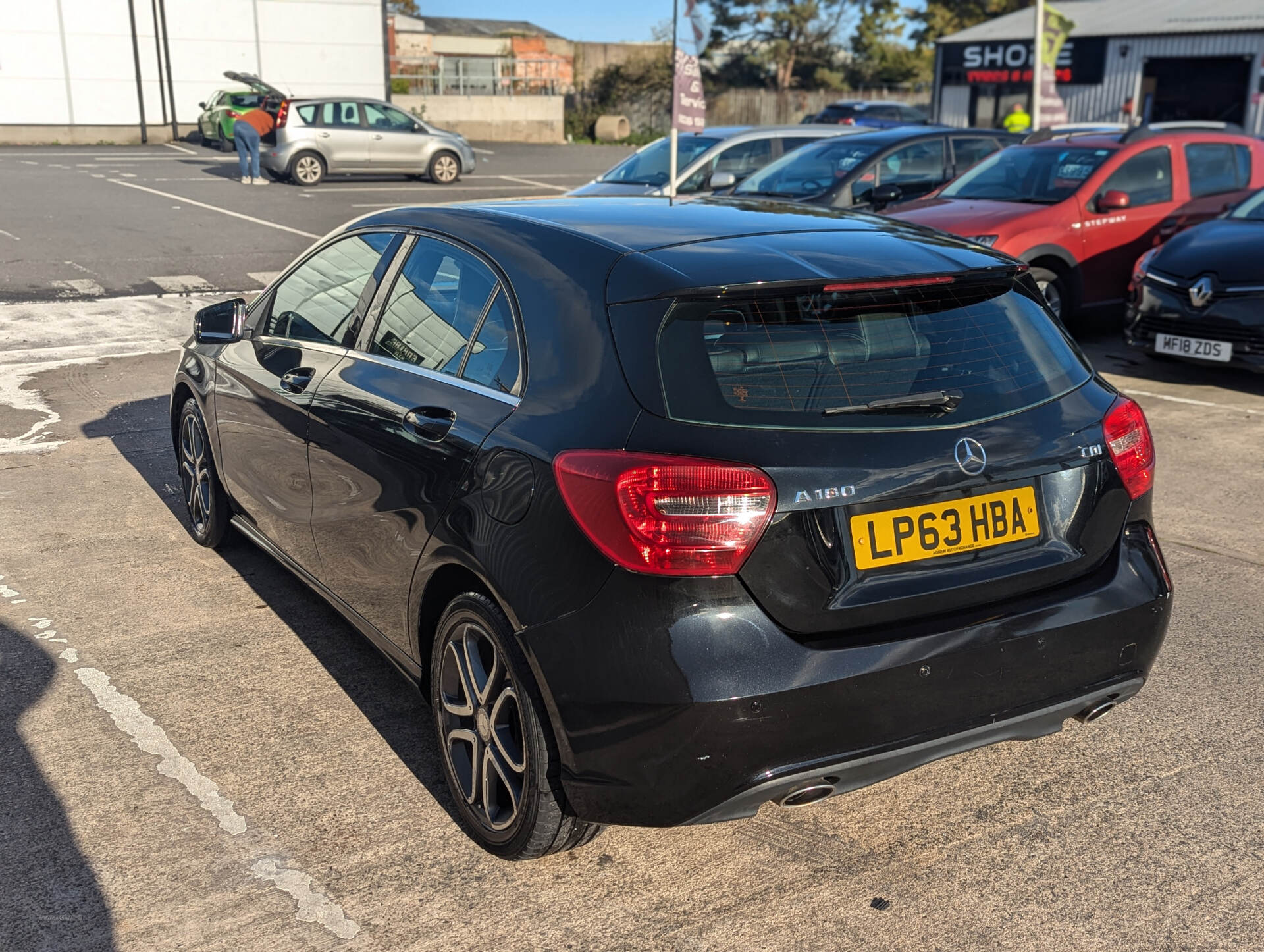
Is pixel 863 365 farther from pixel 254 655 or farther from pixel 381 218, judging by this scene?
pixel 254 655

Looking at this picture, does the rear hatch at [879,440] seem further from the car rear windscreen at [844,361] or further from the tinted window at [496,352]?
the tinted window at [496,352]

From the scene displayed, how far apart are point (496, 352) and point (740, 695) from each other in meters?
1.13

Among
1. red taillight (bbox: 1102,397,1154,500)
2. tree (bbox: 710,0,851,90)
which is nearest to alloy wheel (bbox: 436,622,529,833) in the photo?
red taillight (bbox: 1102,397,1154,500)

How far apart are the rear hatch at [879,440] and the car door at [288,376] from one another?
1419 millimetres

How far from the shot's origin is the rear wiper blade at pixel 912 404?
289 centimetres

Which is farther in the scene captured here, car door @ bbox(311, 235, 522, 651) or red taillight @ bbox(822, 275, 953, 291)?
car door @ bbox(311, 235, 522, 651)

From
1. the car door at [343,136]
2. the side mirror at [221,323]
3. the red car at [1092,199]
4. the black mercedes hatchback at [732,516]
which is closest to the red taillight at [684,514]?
the black mercedes hatchback at [732,516]

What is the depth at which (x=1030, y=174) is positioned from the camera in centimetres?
1070

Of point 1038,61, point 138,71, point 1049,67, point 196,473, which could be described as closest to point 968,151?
point 1038,61

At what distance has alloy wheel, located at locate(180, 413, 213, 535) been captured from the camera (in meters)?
5.29

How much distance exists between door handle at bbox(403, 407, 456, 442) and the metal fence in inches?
1556

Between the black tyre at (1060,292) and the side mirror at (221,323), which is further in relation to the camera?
the black tyre at (1060,292)

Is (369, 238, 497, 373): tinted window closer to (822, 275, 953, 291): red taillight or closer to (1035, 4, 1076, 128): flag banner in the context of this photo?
(822, 275, 953, 291): red taillight

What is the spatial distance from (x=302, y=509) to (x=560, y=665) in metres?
1.67
